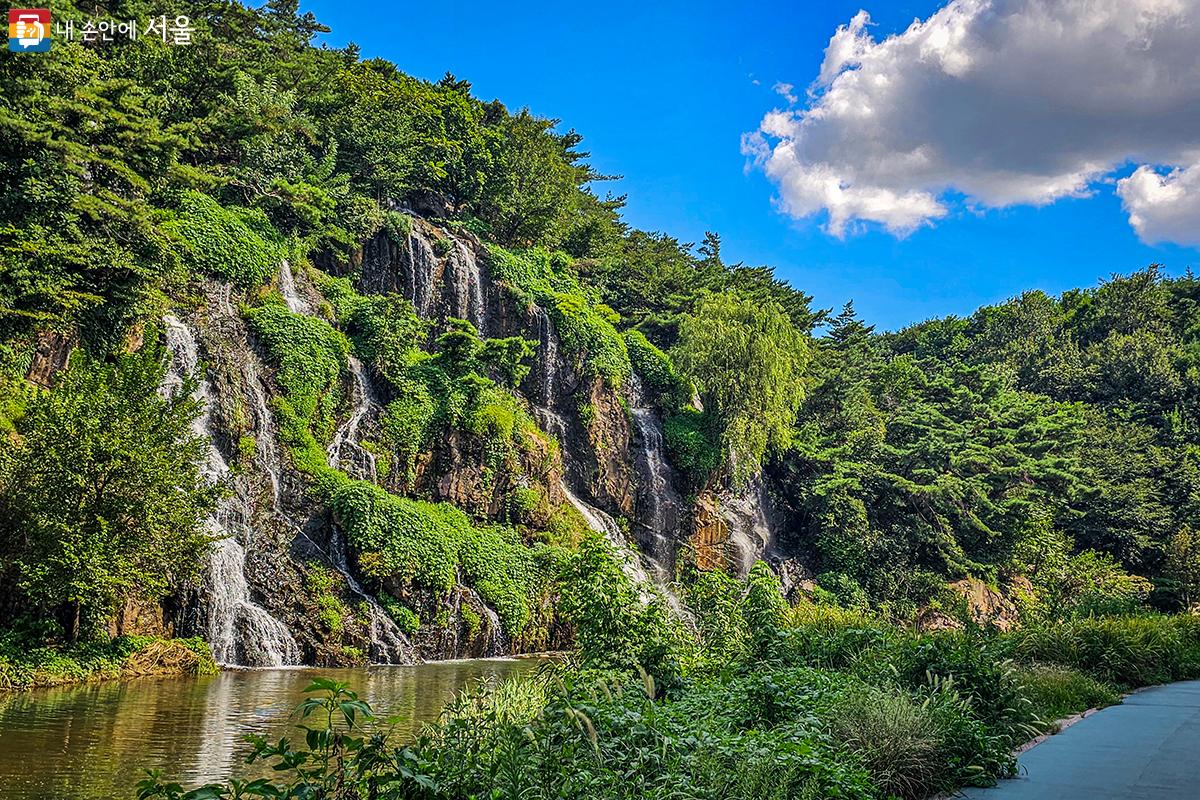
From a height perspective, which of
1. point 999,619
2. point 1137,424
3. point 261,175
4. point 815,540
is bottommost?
point 999,619

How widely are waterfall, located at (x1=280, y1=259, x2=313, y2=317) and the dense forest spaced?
0.11 m

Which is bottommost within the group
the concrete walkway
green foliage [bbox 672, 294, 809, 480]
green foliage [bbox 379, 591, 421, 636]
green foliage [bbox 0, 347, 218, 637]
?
the concrete walkway

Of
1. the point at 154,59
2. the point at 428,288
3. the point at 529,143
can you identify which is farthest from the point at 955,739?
the point at 529,143

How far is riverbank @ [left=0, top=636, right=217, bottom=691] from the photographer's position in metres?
13.6

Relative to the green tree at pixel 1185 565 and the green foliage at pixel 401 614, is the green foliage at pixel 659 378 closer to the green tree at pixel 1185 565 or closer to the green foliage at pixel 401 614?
the green foliage at pixel 401 614

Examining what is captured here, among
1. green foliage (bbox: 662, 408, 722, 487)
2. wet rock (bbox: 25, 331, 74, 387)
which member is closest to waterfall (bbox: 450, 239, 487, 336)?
green foliage (bbox: 662, 408, 722, 487)

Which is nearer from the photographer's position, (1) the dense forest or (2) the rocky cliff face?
(1) the dense forest

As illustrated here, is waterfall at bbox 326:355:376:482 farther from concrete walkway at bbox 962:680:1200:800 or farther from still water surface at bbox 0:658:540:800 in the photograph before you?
concrete walkway at bbox 962:680:1200:800

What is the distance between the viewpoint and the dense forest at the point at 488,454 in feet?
31.2

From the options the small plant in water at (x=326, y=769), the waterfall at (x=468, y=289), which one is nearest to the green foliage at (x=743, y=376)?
the waterfall at (x=468, y=289)

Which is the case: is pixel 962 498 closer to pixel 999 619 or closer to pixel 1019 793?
pixel 999 619

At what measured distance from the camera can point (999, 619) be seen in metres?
37.5

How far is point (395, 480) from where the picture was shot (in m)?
25.4

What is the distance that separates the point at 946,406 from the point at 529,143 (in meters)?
28.4
